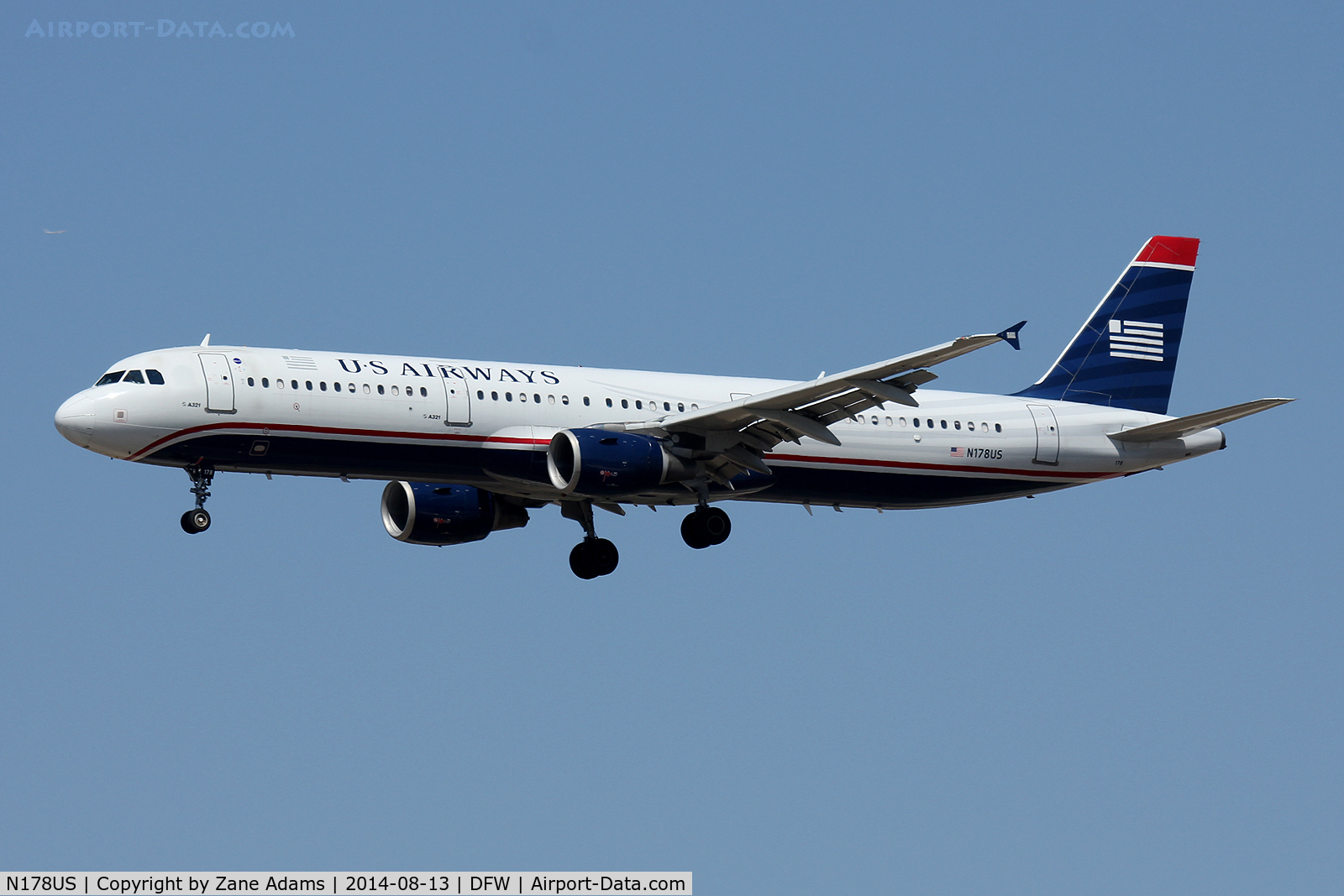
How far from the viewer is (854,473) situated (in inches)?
1831

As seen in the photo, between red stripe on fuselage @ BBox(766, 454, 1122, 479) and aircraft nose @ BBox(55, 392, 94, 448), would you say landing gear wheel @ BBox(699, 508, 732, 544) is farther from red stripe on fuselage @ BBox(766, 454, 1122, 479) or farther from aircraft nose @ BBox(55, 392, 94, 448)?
aircraft nose @ BBox(55, 392, 94, 448)

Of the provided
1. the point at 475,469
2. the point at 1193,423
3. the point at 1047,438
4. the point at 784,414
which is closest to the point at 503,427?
the point at 475,469

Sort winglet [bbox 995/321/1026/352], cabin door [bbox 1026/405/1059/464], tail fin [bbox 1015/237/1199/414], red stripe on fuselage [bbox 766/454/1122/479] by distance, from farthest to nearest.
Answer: tail fin [bbox 1015/237/1199/414] < cabin door [bbox 1026/405/1059/464] < red stripe on fuselage [bbox 766/454/1122/479] < winglet [bbox 995/321/1026/352]

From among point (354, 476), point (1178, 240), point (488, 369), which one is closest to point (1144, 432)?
point (1178, 240)

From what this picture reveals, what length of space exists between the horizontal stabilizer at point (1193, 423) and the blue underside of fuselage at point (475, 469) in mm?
4067

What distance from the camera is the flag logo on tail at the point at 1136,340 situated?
51.5 metres

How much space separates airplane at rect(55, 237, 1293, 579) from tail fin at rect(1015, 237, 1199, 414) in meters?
0.06

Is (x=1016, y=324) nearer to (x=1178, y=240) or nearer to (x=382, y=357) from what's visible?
(x=382, y=357)

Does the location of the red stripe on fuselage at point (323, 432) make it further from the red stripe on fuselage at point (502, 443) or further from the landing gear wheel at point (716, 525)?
the landing gear wheel at point (716, 525)

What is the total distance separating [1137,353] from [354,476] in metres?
21.9

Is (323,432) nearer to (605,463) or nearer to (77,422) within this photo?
(77,422)

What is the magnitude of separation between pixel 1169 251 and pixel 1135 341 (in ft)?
10.00

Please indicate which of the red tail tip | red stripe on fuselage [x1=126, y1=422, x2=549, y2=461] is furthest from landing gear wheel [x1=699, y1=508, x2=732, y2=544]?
the red tail tip

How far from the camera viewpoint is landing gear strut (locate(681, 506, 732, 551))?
4534 centimetres
